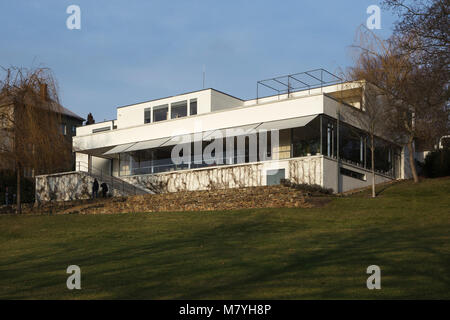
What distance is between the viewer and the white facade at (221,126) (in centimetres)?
3069

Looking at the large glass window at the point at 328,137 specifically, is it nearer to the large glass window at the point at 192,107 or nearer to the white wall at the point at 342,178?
the white wall at the point at 342,178

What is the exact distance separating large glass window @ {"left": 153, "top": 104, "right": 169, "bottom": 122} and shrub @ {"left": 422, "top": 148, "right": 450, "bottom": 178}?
18.2 meters

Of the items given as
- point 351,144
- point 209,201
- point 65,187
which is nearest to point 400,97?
point 351,144

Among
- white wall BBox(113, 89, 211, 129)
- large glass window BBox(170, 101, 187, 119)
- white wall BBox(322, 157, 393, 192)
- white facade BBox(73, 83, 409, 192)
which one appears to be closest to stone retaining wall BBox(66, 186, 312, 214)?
white wall BBox(322, 157, 393, 192)

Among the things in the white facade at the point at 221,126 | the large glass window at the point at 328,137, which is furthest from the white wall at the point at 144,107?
the large glass window at the point at 328,137

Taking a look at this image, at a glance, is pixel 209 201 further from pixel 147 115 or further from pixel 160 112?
pixel 147 115

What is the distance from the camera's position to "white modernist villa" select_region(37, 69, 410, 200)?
30.7 meters

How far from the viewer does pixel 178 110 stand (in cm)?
4056

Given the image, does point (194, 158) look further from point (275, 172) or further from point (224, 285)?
point (224, 285)

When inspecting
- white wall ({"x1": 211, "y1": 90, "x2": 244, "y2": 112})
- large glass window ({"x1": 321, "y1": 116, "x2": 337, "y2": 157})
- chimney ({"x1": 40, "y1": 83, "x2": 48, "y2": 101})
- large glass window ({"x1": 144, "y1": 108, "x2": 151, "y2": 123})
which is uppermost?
white wall ({"x1": 211, "y1": 90, "x2": 244, "y2": 112})

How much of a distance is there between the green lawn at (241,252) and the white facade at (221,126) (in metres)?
6.72

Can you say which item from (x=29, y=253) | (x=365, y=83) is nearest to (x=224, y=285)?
(x=29, y=253)

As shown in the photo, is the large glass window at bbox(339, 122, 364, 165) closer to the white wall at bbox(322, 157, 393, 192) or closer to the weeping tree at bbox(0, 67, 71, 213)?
the white wall at bbox(322, 157, 393, 192)
